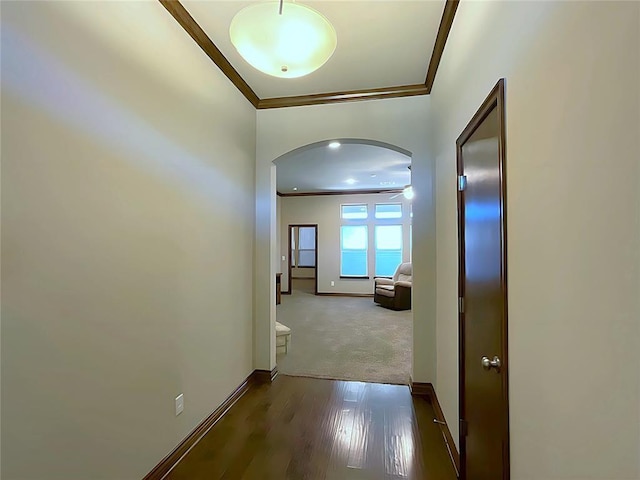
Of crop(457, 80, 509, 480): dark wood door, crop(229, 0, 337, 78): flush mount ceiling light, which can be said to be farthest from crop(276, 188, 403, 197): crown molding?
crop(229, 0, 337, 78): flush mount ceiling light

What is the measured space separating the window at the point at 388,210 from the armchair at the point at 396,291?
1780 mm

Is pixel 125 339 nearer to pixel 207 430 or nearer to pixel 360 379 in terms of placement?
pixel 207 430

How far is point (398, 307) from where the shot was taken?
7.17m

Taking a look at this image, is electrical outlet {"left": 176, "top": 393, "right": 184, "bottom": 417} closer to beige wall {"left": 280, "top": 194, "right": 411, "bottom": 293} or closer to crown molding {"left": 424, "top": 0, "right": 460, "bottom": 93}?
crown molding {"left": 424, "top": 0, "right": 460, "bottom": 93}

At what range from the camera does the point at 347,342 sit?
4.76 metres

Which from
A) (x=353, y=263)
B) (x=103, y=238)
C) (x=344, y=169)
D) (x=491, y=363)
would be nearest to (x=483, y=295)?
(x=491, y=363)

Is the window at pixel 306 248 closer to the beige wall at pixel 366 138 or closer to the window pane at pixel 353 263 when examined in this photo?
the window pane at pixel 353 263

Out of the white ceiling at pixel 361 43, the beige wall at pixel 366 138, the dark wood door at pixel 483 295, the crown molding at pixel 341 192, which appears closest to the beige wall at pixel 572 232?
the dark wood door at pixel 483 295

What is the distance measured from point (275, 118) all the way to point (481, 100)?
238cm

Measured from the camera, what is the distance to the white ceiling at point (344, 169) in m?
5.20

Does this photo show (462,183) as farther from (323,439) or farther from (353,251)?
(353,251)

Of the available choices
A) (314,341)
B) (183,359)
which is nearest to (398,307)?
(314,341)

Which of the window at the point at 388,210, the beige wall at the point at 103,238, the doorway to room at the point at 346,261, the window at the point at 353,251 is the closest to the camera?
the beige wall at the point at 103,238

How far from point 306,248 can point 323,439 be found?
8.84 metres
